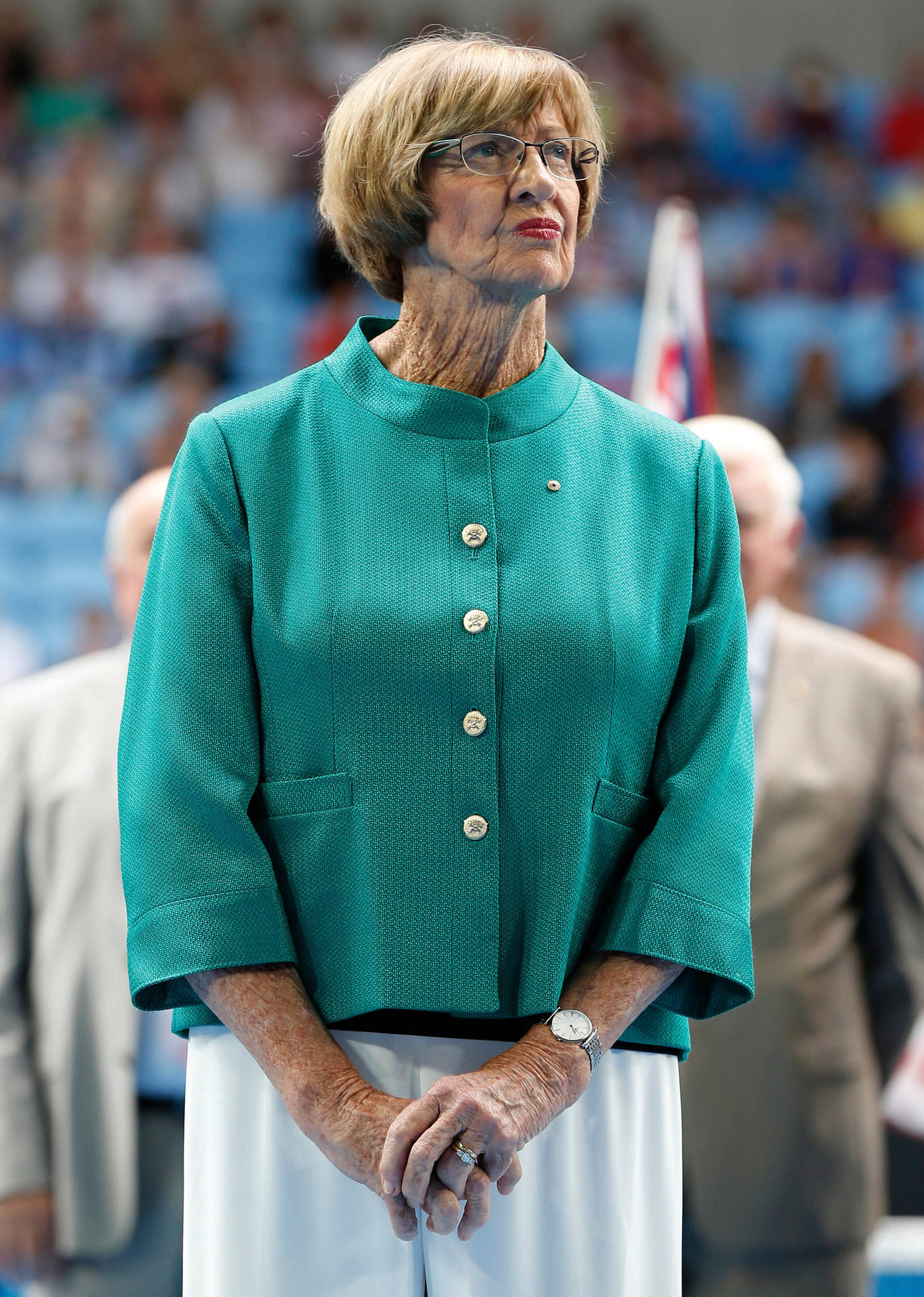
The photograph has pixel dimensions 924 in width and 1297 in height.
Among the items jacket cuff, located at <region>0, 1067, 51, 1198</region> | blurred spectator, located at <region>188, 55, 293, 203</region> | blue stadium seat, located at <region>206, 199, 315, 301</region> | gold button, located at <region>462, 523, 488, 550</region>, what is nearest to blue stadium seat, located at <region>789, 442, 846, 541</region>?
blue stadium seat, located at <region>206, 199, 315, 301</region>

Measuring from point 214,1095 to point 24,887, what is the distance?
1408mm

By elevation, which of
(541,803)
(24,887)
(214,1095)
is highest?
(541,803)

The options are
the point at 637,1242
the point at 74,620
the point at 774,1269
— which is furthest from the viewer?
the point at 74,620

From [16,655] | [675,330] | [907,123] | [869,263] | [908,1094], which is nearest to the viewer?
[908,1094]

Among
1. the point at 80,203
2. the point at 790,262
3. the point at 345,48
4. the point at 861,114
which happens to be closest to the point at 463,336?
the point at 80,203

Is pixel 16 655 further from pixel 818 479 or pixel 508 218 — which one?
pixel 508 218

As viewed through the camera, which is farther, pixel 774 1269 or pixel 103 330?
pixel 103 330

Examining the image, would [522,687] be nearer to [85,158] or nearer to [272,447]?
[272,447]

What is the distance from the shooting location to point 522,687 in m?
1.28

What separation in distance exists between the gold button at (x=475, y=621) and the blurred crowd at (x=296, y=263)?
460 cm

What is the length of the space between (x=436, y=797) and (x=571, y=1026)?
0.20 metres

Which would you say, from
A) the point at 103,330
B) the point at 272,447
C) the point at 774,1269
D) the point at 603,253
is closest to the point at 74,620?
the point at 103,330

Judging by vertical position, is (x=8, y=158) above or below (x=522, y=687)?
above

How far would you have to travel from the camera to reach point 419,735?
127 centimetres
